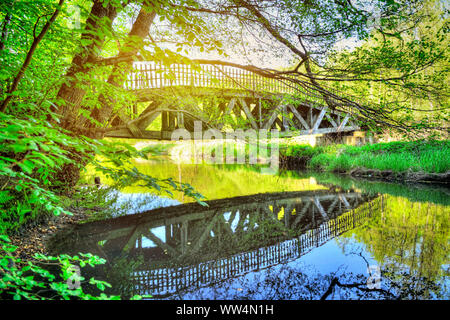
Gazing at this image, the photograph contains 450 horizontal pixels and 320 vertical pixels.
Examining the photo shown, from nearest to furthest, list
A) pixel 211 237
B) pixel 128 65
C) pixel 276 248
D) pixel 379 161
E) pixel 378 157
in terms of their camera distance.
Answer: pixel 128 65, pixel 276 248, pixel 211 237, pixel 379 161, pixel 378 157

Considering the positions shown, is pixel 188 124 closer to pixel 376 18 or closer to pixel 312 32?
pixel 312 32

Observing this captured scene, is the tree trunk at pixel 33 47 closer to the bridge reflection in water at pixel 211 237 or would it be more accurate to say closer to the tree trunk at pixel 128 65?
the tree trunk at pixel 128 65

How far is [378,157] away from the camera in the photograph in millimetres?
15320

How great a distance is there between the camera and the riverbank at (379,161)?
38.7ft

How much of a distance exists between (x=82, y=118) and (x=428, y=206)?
967 cm

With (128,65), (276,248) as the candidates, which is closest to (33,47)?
(128,65)

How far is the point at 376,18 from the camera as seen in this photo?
14.0 feet

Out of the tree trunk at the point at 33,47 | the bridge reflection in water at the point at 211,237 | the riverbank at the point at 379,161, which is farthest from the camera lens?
the riverbank at the point at 379,161

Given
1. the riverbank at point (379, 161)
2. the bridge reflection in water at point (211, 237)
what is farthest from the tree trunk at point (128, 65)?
the riverbank at point (379, 161)

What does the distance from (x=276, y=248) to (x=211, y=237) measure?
1.53 metres

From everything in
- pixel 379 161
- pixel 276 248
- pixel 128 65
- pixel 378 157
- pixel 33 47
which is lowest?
pixel 276 248

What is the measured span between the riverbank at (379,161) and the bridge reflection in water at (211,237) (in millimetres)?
3426

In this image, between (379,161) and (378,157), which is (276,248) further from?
(378,157)
